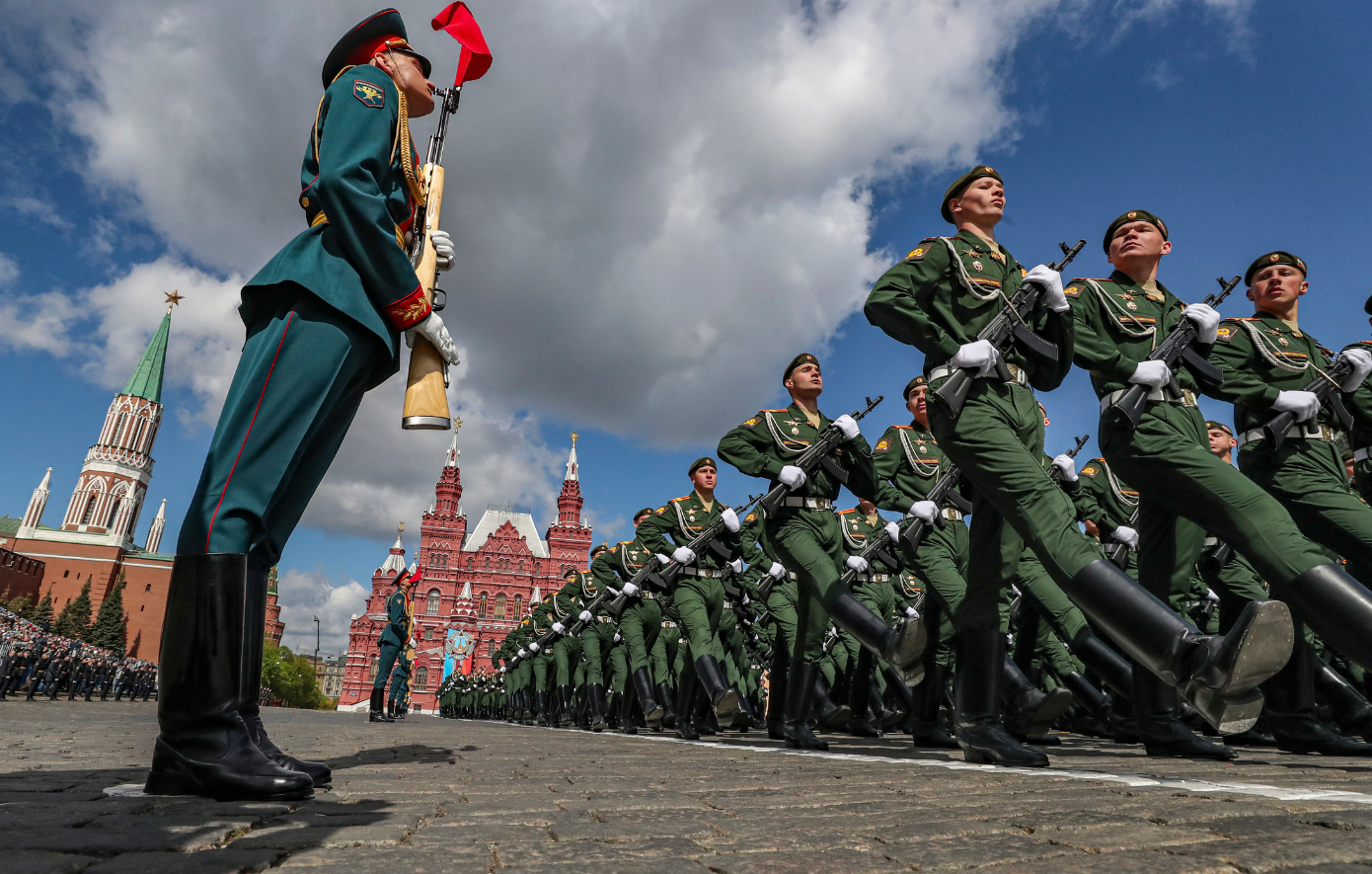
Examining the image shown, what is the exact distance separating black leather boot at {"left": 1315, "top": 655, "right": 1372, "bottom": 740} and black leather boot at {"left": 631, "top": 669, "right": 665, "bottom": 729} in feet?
19.4

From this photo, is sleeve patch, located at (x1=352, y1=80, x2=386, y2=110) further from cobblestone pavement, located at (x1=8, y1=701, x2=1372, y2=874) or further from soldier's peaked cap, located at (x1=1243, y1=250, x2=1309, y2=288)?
soldier's peaked cap, located at (x1=1243, y1=250, x2=1309, y2=288)

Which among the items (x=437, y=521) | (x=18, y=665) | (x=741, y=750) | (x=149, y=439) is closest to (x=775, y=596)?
(x=741, y=750)

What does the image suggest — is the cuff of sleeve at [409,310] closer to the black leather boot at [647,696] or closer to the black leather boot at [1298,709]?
the black leather boot at [1298,709]

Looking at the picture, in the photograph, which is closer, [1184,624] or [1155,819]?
[1155,819]

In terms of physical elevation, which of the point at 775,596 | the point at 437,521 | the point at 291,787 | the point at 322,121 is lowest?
the point at 291,787

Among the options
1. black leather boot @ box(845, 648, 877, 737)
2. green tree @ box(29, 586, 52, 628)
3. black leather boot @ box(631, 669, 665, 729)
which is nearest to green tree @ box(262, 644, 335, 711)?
green tree @ box(29, 586, 52, 628)

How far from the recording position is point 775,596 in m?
7.83

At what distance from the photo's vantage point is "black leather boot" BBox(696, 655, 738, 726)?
6.22 metres

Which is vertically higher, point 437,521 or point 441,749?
point 437,521

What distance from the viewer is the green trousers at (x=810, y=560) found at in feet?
17.9

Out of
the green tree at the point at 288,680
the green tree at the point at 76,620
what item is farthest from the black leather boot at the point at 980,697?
the green tree at the point at 288,680

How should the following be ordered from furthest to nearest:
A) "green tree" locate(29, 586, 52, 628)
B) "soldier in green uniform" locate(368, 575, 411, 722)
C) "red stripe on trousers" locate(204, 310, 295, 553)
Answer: "green tree" locate(29, 586, 52, 628) < "soldier in green uniform" locate(368, 575, 411, 722) < "red stripe on trousers" locate(204, 310, 295, 553)

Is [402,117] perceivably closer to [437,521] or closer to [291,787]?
[291,787]

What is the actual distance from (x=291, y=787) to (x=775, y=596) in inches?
235
